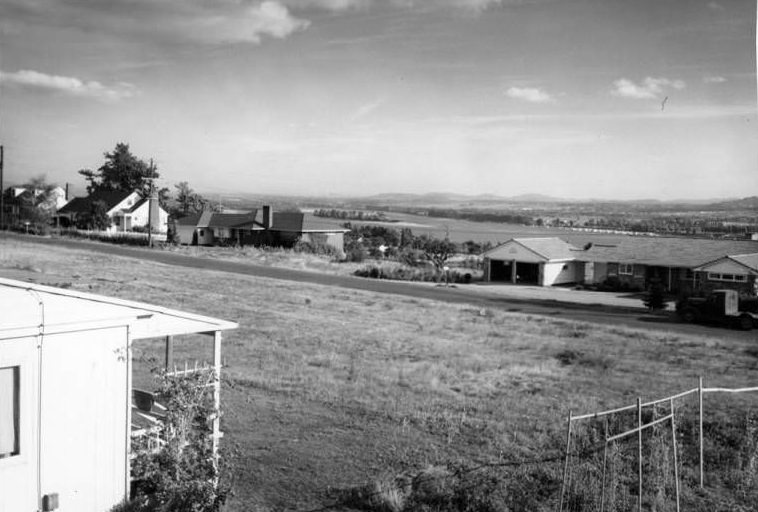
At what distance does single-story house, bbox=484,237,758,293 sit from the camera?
44.4 meters

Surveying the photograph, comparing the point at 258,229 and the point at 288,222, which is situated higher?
the point at 288,222

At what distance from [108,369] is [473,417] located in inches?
355

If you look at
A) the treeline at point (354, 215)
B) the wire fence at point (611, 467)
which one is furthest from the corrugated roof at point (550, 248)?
the treeline at point (354, 215)

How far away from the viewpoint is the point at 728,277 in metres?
44.2

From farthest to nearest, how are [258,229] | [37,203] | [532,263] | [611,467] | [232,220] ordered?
[37,203] → [232,220] → [258,229] → [532,263] → [611,467]

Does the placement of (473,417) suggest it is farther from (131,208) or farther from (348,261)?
(131,208)

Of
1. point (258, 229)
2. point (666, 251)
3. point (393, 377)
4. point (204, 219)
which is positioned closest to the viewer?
point (393, 377)

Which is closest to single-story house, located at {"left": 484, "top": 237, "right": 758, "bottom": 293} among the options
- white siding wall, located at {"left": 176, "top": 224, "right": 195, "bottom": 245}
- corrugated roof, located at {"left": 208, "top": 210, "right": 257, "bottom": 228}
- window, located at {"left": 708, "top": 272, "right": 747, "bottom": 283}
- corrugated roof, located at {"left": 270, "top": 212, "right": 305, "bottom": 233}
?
window, located at {"left": 708, "top": 272, "right": 747, "bottom": 283}

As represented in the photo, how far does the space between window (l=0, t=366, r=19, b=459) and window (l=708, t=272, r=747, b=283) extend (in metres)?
42.1

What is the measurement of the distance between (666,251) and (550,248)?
788 centimetres

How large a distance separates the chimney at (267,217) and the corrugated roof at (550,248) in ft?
82.4

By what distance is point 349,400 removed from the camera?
58.2 ft

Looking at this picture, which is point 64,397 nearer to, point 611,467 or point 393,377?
point 611,467

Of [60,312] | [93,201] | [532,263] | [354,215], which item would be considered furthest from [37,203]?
[60,312]
